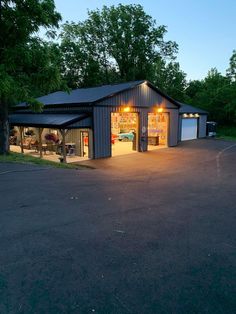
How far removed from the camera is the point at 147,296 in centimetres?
339

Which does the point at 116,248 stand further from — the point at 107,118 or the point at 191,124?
the point at 191,124

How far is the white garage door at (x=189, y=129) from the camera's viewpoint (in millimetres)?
27859

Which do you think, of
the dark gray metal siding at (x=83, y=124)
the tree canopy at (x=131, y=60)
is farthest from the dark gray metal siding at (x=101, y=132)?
the tree canopy at (x=131, y=60)

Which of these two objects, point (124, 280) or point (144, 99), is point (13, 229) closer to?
point (124, 280)

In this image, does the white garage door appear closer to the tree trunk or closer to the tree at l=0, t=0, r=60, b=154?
the tree at l=0, t=0, r=60, b=154

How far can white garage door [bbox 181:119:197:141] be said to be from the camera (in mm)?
27859

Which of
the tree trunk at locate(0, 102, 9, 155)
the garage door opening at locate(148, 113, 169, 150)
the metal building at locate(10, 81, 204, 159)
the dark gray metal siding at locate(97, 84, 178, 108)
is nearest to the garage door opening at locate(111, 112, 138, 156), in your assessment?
the metal building at locate(10, 81, 204, 159)

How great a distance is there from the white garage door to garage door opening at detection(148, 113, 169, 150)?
5.14 metres

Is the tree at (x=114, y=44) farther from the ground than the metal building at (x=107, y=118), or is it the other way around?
the tree at (x=114, y=44)

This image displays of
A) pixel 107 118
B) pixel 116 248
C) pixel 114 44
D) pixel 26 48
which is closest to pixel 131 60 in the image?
pixel 114 44

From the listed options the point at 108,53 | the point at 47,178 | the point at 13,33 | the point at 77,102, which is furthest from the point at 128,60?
the point at 47,178

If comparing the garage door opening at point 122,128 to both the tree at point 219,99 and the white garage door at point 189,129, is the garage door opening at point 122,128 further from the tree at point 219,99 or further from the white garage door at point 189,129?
the tree at point 219,99

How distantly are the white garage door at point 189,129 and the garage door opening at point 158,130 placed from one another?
514 cm

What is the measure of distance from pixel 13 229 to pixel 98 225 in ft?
6.15
